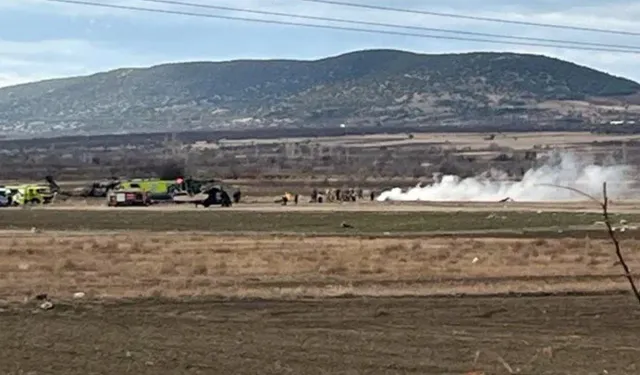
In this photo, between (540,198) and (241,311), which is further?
(540,198)

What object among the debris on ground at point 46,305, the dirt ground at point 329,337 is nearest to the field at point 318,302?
the dirt ground at point 329,337

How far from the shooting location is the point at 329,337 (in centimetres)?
2716

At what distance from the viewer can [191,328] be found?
2873 centimetres

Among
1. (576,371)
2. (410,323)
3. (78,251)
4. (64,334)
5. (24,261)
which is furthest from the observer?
(78,251)

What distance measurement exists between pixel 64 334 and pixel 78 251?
28391 mm

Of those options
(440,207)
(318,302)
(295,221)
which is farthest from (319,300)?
(440,207)

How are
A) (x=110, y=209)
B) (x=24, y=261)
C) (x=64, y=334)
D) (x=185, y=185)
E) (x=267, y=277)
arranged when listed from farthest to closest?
1. (x=185, y=185)
2. (x=110, y=209)
3. (x=24, y=261)
4. (x=267, y=277)
5. (x=64, y=334)

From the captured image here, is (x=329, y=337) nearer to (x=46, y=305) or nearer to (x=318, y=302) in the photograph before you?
(x=318, y=302)

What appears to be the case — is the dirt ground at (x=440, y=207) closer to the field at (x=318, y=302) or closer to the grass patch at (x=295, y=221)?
the grass patch at (x=295, y=221)

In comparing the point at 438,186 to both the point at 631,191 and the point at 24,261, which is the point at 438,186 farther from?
the point at 24,261

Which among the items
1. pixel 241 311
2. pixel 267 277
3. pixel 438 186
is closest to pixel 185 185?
pixel 438 186

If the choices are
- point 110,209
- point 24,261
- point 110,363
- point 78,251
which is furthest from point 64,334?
point 110,209

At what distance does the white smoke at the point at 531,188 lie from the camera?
121m

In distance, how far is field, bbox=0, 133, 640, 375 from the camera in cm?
2380
